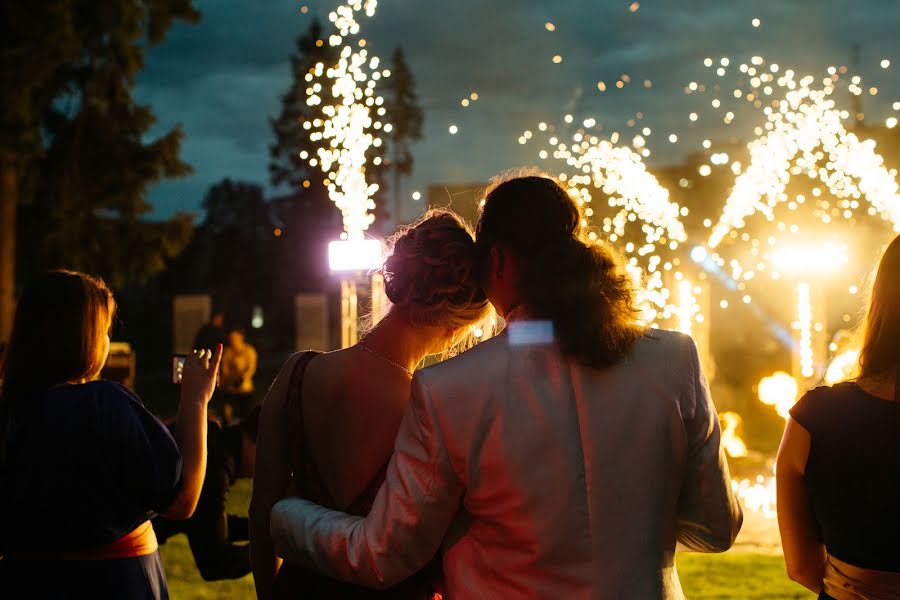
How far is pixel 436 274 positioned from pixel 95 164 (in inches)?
666

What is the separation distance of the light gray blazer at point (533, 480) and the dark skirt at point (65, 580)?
33.9 inches

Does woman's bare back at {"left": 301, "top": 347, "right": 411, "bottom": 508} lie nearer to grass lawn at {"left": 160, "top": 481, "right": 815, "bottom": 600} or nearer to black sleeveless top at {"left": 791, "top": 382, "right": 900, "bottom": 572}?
black sleeveless top at {"left": 791, "top": 382, "right": 900, "bottom": 572}

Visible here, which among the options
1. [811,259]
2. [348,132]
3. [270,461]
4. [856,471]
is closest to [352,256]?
[348,132]

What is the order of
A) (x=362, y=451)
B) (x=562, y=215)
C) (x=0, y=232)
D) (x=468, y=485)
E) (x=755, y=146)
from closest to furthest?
(x=468, y=485), (x=562, y=215), (x=362, y=451), (x=755, y=146), (x=0, y=232)

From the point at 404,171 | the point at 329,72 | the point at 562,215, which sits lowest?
the point at 562,215

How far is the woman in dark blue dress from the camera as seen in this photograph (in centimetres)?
222

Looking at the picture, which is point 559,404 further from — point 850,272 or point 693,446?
point 850,272

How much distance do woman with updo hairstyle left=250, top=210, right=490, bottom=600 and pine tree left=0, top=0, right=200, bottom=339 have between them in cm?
1560

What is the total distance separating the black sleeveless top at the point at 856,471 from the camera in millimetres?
2020

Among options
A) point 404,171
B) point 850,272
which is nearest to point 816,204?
point 850,272

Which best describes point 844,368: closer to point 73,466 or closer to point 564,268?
point 564,268

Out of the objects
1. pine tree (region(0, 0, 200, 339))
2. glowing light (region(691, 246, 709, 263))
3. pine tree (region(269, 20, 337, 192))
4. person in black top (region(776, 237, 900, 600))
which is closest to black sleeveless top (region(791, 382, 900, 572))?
person in black top (region(776, 237, 900, 600))

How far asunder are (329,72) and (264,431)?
30.6 feet

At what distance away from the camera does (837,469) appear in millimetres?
2066
